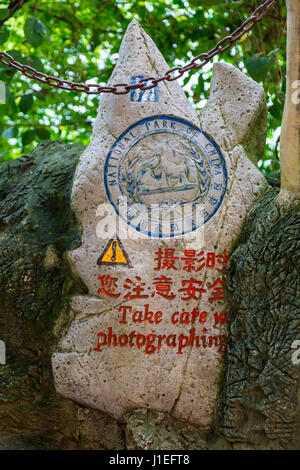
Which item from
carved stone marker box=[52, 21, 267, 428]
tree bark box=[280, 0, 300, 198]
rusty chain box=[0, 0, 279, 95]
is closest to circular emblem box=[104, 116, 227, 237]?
carved stone marker box=[52, 21, 267, 428]

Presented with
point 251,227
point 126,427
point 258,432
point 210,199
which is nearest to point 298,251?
point 251,227

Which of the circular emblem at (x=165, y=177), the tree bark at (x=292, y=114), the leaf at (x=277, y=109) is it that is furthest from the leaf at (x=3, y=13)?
the tree bark at (x=292, y=114)

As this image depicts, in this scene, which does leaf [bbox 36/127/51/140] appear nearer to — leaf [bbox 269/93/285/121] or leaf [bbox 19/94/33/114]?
leaf [bbox 19/94/33/114]

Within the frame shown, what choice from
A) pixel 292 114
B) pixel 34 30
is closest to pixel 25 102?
pixel 34 30

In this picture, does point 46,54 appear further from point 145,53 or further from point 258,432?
point 258,432

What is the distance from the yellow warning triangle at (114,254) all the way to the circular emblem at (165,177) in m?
0.14

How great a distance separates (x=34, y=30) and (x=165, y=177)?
55.6 inches

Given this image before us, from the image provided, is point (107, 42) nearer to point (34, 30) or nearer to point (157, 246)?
point (34, 30)

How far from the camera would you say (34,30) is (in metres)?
3.91

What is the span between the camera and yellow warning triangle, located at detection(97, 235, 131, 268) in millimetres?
3312

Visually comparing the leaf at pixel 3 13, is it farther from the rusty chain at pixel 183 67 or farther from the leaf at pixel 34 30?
the rusty chain at pixel 183 67

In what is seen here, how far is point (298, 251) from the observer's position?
291 cm

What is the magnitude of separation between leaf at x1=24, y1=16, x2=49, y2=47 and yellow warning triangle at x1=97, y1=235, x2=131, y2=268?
5.03 feet

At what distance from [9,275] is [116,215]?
0.71 meters
